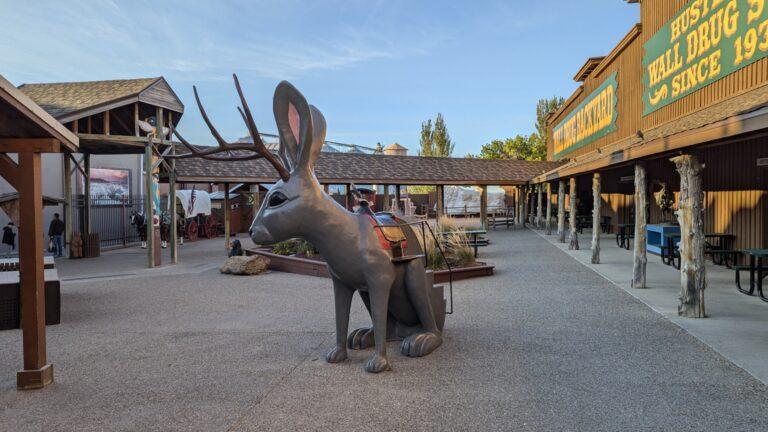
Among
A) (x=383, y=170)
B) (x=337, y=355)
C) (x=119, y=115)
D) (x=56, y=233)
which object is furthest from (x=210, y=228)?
(x=337, y=355)

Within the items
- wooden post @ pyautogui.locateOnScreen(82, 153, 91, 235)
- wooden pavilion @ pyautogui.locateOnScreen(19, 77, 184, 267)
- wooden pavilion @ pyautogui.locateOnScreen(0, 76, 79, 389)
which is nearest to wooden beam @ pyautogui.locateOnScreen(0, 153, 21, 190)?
wooden pavilion @ pyautogui.locateOnScreen(0, 76, 79, 389)

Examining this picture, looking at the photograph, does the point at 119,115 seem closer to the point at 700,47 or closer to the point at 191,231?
the point at 191,231

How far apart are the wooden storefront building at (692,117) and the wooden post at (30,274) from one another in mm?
6642

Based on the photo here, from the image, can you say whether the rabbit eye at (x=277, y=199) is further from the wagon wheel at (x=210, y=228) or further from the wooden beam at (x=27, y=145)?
the wagon wheel at (x=210, y=228)

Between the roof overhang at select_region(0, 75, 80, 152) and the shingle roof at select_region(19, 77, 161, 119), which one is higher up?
the shingle roof at select_region(19, 77, 161, 119)

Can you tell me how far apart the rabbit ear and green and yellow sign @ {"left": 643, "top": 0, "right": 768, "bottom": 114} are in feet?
25.7

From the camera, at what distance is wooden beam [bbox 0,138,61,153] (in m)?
4.32

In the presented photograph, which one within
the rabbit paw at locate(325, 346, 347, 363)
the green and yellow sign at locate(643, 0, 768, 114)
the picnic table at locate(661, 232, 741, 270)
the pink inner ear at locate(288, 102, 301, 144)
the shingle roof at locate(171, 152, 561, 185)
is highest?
the green and yellow sign at locate(643, 0, 768, 114)

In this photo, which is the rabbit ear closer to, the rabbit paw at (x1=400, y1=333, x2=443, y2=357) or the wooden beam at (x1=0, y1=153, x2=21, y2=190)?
the rabbit paw at (x1=400, y1=333, x2=443, y2=357)

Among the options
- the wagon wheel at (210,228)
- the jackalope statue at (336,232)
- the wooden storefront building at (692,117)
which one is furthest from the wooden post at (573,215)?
the wagon wheel at (210,228)

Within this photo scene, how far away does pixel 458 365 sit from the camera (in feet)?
15.3

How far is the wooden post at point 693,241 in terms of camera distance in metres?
6.30

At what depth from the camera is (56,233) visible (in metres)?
15.5

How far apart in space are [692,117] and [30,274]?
10.5m
